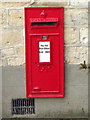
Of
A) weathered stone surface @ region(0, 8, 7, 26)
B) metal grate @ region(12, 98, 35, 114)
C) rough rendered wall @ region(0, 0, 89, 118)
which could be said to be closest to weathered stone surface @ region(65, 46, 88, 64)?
rough rendered wall @ region(0, 0, 89, 118)

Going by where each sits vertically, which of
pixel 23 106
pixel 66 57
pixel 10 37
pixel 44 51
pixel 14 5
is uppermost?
pixel 14 5

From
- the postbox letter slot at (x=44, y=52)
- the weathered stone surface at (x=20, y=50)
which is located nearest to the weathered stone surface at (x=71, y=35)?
the postbox letter slot at (x=44, y=52)

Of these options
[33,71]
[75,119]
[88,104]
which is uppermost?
[33,71]

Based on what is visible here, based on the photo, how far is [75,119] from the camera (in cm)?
426

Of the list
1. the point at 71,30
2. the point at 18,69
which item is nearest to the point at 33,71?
the point at 18,69

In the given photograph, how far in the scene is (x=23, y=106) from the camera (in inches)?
170

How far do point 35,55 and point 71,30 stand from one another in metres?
0.76

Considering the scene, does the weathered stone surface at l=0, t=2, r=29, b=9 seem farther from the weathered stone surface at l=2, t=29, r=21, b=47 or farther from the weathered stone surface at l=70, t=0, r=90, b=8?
the weathered stone surface at l=70, t=0, r=90, b=8

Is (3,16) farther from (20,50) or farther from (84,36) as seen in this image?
(84,36)

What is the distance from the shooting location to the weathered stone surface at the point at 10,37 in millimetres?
4098

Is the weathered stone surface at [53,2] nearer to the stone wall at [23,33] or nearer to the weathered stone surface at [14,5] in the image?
the stone wall at [23,33]

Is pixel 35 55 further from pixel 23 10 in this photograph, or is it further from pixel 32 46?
pixel 23 10

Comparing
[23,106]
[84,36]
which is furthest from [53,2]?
[23,106]

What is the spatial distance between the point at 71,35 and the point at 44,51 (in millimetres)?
544
